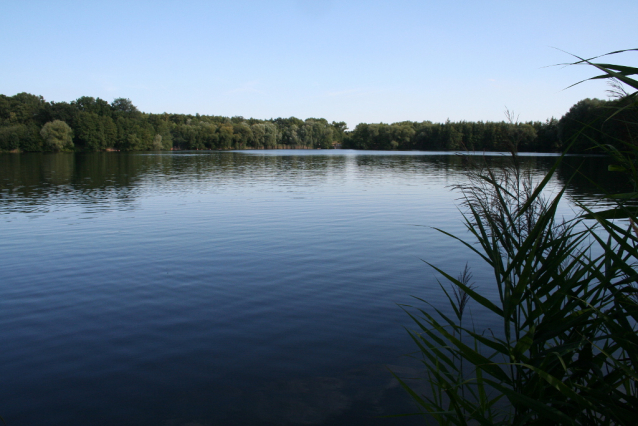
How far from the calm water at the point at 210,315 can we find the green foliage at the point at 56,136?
85205mm

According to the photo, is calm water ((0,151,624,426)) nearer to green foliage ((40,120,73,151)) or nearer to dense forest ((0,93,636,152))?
dense forest ((0,93,636,152))

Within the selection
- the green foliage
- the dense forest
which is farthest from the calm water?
the green foliage

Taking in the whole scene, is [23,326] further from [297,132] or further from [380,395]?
[297,132]

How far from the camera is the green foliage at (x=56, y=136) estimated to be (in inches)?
3433

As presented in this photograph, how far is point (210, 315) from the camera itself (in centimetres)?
680

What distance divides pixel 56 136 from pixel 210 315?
324ft

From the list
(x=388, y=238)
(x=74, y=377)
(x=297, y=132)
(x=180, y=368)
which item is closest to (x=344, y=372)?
(x=180, y=368)

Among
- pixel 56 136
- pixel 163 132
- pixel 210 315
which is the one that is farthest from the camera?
pixel 163 132

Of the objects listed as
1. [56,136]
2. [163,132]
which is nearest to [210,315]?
[56,136]

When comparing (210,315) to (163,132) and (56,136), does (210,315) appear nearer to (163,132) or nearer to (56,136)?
(56,136)

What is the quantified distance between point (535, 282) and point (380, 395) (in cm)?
293

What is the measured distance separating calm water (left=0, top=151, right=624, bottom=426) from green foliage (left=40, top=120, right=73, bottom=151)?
85205 millimetres

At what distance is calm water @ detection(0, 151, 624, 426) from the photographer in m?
4.57

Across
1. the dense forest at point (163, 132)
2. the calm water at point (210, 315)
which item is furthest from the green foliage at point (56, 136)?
the calm water at point (210, 315)
